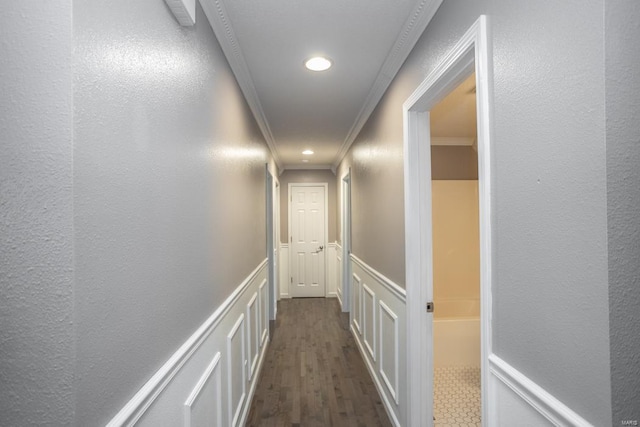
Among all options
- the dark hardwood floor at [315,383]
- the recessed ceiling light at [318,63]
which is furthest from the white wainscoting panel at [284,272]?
the recessed ceiling light at [318,63]

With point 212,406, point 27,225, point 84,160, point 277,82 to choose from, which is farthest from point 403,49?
point 212,406

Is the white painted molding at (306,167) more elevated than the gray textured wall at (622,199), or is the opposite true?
the white painted molding at (306,167)

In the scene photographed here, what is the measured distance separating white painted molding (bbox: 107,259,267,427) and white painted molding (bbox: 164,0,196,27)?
1161 mm

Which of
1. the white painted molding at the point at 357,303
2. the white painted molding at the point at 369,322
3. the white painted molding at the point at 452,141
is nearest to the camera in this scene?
the white painted molding at the point at 369,322

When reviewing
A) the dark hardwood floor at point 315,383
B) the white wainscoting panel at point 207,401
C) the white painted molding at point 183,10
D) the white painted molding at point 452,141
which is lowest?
the dark hardwood floor at point 315,383

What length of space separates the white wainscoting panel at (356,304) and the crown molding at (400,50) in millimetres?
1853

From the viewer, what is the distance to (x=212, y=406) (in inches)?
62.3

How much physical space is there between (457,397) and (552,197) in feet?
7.95

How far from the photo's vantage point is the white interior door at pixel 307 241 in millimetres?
6199

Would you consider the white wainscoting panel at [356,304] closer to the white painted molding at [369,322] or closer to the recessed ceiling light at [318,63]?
the white painted molding at [369,322]

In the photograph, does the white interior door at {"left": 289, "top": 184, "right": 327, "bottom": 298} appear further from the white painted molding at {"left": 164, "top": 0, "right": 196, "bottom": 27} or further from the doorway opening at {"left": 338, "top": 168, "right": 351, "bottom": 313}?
the white painted molding at {"left": 164, "top": 0, "right": 196, "bottom": 27}

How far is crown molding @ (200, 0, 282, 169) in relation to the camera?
150cm

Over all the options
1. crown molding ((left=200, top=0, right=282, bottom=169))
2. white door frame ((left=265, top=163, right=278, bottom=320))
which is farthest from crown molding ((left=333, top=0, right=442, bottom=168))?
white door frame ((left=265, top=163, right=278, bottom=320))

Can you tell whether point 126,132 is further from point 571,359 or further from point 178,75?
point 571,359
